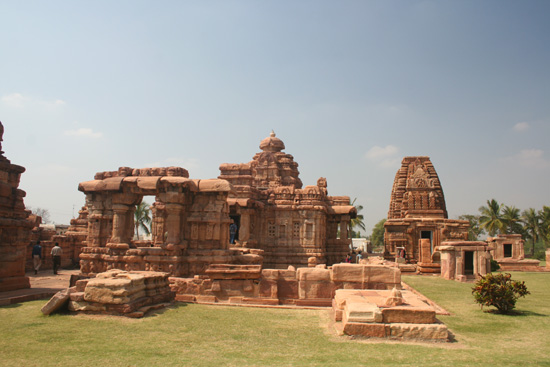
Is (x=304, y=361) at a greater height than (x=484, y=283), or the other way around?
(x=484, y=283)

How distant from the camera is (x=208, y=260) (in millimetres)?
11266

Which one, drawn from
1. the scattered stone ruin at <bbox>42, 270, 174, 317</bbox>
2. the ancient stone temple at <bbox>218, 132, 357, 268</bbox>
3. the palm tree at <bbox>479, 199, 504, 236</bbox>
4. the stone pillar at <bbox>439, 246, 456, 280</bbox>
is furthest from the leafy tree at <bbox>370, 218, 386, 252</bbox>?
the scattered stone ruin at <bbox>42, 270, 174, 317</bbox>

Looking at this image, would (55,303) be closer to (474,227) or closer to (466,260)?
(466,260)

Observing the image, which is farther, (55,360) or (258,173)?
(258,173)

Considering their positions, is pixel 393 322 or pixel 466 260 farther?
pixel 466 260

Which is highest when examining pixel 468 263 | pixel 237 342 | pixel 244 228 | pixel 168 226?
pixel 244 228

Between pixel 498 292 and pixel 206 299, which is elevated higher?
pixel 498 292

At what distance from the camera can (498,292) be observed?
8.54 metres

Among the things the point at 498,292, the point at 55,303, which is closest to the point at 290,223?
the point at 498,292

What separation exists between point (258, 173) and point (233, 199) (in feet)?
24.4

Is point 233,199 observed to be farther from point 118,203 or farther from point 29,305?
point 29,305

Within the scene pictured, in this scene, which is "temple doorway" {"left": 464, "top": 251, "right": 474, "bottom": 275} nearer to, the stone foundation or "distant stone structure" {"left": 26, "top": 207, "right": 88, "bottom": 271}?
the stone foundation

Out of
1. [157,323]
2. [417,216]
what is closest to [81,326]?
[157,323]

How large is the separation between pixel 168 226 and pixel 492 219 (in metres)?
41.8
